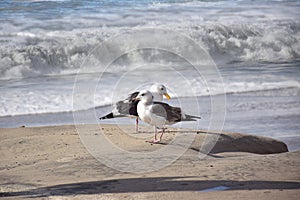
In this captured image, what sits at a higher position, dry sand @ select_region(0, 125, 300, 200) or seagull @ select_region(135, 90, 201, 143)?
seagull @ select_region(135, 90, 201, 143)

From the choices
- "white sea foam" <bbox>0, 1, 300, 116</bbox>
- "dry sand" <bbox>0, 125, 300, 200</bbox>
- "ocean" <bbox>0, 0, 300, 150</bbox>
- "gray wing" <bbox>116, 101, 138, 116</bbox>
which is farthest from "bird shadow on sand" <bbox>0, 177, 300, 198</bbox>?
"white sea foam" <bbox>0, 1, 300, 116</bbox>

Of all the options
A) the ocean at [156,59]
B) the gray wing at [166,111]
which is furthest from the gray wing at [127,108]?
the ocean at [156,59]

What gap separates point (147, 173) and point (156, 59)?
9660mm

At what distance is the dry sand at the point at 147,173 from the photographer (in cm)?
541

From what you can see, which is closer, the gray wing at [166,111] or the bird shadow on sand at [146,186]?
the bird shadow on sand at [146,186]

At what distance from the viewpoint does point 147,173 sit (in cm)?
600

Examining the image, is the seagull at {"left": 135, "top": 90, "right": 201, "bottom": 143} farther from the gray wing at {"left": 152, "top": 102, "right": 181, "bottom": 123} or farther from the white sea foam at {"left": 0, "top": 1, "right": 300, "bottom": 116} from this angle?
the white sea foam at {"left": 0, "top": 1, "right": 300, "bottom": 116}

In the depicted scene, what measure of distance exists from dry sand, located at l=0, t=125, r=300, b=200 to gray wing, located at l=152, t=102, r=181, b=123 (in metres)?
0.27

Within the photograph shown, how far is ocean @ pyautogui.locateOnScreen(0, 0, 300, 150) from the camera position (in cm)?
1005

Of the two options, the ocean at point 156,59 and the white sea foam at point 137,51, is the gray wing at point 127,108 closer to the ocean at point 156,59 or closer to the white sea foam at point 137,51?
the ocean at point 156,59

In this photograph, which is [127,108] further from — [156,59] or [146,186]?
[156,59]

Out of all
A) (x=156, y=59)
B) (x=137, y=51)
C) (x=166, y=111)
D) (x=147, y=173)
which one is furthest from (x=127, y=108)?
(x=137, y=51)

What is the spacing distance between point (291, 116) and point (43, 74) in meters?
6.53

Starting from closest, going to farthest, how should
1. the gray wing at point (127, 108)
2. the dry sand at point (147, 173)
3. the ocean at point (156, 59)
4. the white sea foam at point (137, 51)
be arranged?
the dry sand at point (147, 173)
the gray wing at point (127, 108)
the ocean at point (156, 59)
the white sea foam at point (137, 51)
